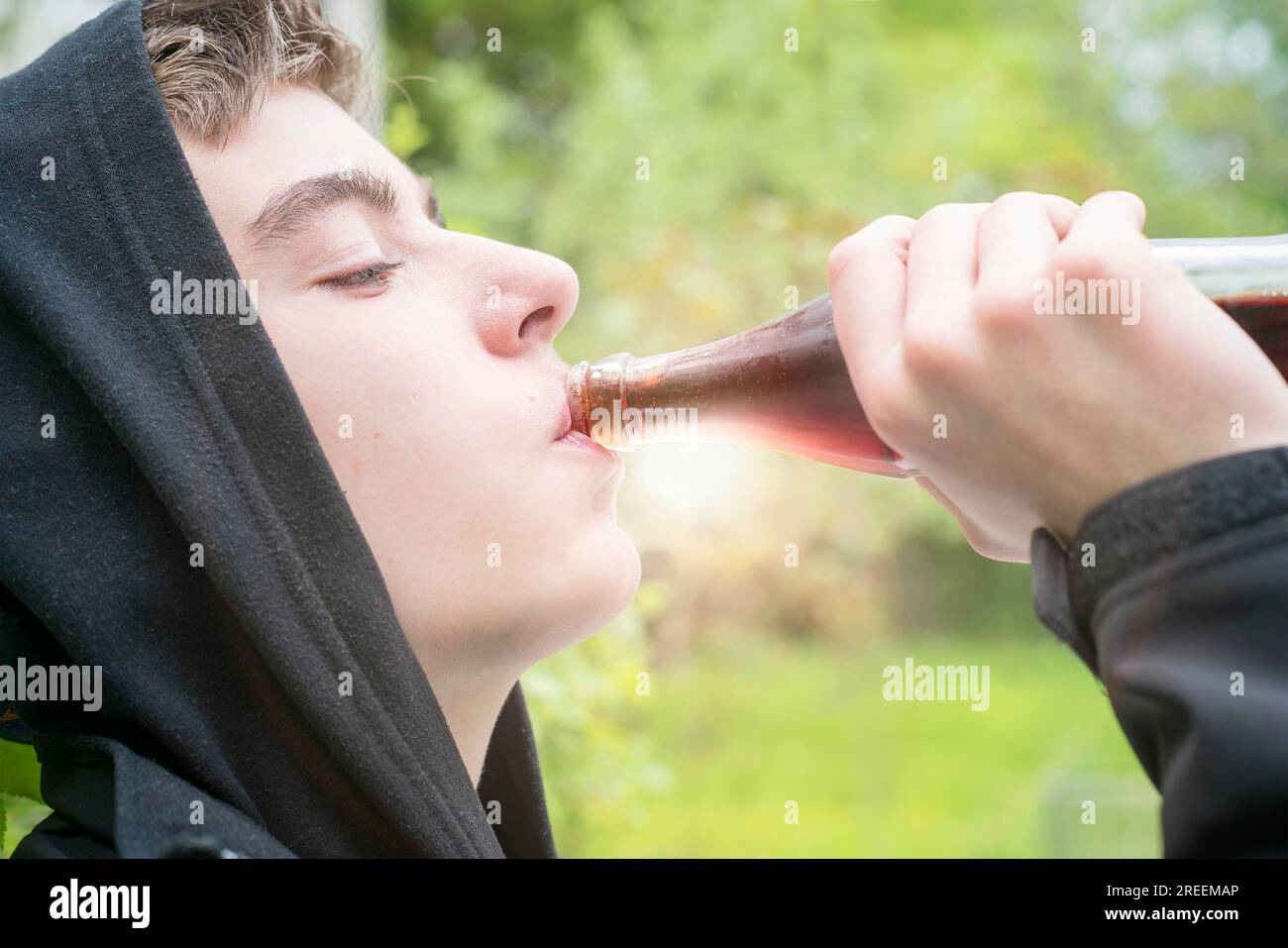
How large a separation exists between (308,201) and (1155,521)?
0.97m

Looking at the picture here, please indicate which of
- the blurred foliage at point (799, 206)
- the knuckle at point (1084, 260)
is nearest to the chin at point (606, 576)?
the knuckle at point (1084, 260)

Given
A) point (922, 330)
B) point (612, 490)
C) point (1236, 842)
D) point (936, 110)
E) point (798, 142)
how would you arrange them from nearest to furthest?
1. point (1236, 842)
2. point (922, 330)
3. point (612, 490)
4. point (798, 142)
5. point (936, 110)

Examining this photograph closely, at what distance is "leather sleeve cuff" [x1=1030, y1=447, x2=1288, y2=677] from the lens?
2.94ft

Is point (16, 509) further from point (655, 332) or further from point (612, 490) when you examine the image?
point (655, 332)

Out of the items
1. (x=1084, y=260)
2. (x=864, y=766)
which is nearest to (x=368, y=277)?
(x=1084, y=260)

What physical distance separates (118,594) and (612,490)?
590mm

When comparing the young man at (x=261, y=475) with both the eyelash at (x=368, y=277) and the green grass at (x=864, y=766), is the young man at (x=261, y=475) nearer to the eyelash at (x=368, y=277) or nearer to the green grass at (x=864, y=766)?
the eyelash at (x=368, y=277)

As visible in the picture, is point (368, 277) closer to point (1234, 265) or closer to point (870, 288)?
point (870, 288)

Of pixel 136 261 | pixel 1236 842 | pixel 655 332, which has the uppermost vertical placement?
pixel 655 332

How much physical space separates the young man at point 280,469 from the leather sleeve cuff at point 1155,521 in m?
0.10

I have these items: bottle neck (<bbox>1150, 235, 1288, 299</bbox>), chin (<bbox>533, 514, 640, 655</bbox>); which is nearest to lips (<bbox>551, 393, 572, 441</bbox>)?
chin (<bbox>533, 514, 640, 655</bbox>)

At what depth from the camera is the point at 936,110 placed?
761 cm

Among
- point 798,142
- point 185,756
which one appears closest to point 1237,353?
point 185,756

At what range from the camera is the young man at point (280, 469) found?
1.15 metres
